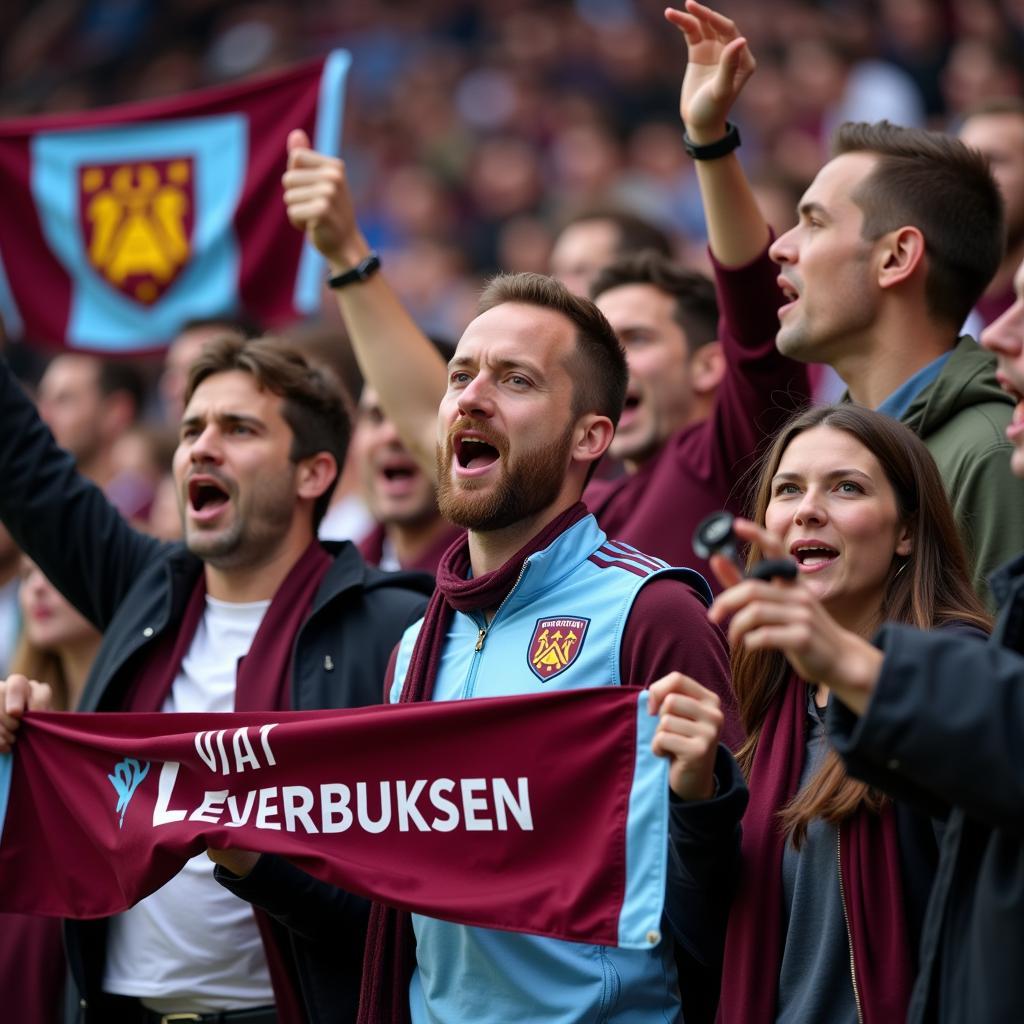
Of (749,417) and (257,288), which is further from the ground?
(257,288)

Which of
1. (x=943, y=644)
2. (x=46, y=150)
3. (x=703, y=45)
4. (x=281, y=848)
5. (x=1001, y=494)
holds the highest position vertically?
(x=46, y=150)

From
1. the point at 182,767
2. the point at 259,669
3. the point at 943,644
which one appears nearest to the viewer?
the point at 943,644

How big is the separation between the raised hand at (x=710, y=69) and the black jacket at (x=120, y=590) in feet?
A: 4.84

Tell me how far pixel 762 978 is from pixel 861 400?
183cm

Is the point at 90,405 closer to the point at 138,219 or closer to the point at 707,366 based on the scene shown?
the point at 138,219

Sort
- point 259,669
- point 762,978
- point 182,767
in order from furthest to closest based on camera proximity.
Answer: point 259,669 < point 182,767 < point 762,978

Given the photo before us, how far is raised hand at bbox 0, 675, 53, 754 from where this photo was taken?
4.27 m

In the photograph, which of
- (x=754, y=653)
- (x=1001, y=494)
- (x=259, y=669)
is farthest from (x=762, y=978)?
(x=259, y=669)

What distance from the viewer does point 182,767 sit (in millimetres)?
3984

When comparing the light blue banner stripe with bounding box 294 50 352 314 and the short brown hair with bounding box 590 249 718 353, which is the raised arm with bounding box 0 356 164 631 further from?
the light blue banner stripe with bounding box 294 50 352 314

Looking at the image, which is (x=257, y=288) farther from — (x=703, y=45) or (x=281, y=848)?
(x=281, y=848)

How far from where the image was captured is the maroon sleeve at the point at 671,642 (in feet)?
11.9

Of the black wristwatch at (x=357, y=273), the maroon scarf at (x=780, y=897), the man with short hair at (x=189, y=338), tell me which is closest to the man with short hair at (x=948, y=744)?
the maroon scarf at (x=780, y=897)

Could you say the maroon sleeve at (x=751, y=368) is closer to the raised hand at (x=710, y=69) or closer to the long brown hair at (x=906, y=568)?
the raised hand at (x=710, y=69)
